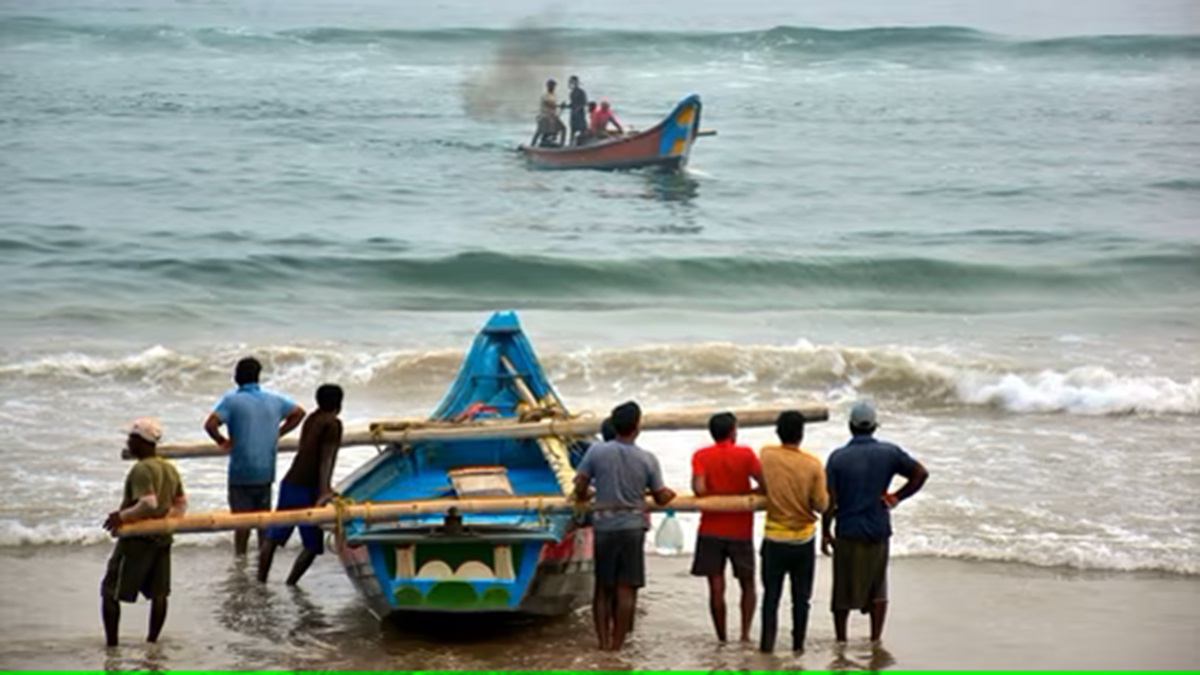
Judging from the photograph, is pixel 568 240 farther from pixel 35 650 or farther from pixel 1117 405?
pixel 35 650

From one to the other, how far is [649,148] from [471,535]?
69.9ft

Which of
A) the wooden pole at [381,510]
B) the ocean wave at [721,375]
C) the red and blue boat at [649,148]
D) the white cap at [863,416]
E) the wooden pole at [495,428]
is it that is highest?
the red and blue boat at [649,148]

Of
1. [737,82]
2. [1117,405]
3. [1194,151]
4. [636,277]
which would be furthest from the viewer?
[737,82]

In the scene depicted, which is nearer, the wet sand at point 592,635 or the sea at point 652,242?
the wet sand at point 592,635

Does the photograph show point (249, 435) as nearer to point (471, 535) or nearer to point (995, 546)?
point (471, 535)

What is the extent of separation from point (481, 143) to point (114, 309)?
50.5 feet

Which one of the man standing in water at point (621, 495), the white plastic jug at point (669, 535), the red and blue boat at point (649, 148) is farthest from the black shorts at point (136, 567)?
the red and blue boat at point (649, 148)

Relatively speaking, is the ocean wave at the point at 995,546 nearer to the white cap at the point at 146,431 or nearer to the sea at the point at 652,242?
the sea at the point at 652,242

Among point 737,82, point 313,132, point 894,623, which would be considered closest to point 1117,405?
point 894,623

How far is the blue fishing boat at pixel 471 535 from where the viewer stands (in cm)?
870

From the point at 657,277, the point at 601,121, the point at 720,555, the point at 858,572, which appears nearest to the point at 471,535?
the point at 720,555

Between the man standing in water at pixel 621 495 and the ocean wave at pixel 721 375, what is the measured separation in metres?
7.96

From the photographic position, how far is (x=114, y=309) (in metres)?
21.1

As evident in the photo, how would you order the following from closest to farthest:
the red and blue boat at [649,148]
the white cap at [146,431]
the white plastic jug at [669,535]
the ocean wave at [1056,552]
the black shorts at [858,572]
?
the white cap at [146,431], the black shorts at [858,572], the white plastic jug at [669,535], the ocean wave at [1056,552], the red and blue boat at [649,148]
